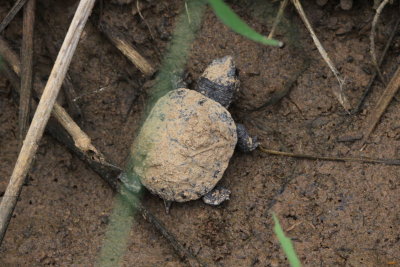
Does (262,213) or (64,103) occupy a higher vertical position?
(64,103)

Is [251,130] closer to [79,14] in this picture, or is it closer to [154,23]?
[154,23]

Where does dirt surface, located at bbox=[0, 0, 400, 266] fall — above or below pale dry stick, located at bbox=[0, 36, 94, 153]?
below

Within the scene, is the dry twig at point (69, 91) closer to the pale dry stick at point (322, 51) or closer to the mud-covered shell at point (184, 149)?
the mud-covered shell at point (184, 149)

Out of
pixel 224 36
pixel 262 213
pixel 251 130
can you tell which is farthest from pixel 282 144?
pixel 224 36

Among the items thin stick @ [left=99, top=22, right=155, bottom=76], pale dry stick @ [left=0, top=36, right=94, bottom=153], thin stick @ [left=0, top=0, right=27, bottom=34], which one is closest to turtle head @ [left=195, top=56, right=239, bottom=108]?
thin stick @ [left=99, top=22, right=155, bottom=76]

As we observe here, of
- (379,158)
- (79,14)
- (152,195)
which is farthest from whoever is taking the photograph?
(152,195)

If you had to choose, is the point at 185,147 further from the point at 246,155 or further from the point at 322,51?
the point at 322,51

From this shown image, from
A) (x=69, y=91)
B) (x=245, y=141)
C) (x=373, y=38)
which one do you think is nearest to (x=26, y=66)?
(x=69, y=91)

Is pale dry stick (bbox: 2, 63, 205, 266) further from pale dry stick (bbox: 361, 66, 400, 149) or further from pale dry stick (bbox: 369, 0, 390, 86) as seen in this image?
pale dry stick (bbox: 369, 0, 390, 86)
